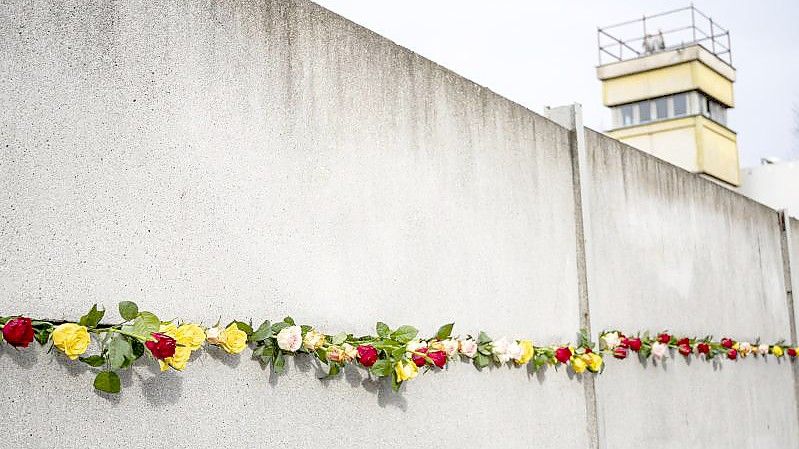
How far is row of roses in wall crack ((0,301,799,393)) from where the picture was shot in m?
1.94

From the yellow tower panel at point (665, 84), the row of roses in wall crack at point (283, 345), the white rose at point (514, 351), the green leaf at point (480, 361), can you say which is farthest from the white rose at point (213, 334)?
the yellow tower panel at point (665, 84)

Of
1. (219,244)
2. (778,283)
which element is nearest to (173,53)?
(219,244)

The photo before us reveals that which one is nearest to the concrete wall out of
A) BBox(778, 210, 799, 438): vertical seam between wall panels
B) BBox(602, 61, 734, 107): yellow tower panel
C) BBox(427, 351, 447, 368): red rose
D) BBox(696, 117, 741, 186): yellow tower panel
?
BBox(427, 351, 447, 368): red rose

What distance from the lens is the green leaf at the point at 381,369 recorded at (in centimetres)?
273

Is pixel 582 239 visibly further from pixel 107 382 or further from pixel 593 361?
pixel 107 382

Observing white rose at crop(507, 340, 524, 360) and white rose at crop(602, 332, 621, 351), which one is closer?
white rose at crop(507, 340, 524, 360)

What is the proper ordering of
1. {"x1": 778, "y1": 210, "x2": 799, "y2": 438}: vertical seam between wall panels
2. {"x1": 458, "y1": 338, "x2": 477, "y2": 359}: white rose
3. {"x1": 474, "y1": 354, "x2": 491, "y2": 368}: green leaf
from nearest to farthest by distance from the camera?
{"x1": 458, "y1": 338, "x2": 477, "y2": 359}: white rose, {"x1": 474, "y1": 354, "x2": 491, "y2": 368}: green leaf, {"x1": 778, "y1": 210, "x2": 799, "y2": 438}: vertical seam between wall panels

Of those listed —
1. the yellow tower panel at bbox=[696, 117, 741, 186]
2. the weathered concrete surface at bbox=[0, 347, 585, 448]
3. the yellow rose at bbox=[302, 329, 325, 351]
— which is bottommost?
the weathered concrete surface at bbox=[0, 347, 585, 448]

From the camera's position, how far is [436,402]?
121 inches

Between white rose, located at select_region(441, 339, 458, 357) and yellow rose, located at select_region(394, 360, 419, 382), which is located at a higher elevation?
white rose, located at select_region(441, 339, 458, 357)

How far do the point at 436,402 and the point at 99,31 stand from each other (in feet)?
5.18

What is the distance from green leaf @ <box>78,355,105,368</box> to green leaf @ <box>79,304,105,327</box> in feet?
0.22

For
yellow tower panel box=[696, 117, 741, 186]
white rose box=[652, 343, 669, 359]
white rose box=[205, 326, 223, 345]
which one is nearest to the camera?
white rose box=[205, 326, 223, 345]

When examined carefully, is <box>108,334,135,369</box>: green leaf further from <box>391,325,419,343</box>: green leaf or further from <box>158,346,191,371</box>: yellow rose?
<box>391,325,419,343</box>: green leaf
